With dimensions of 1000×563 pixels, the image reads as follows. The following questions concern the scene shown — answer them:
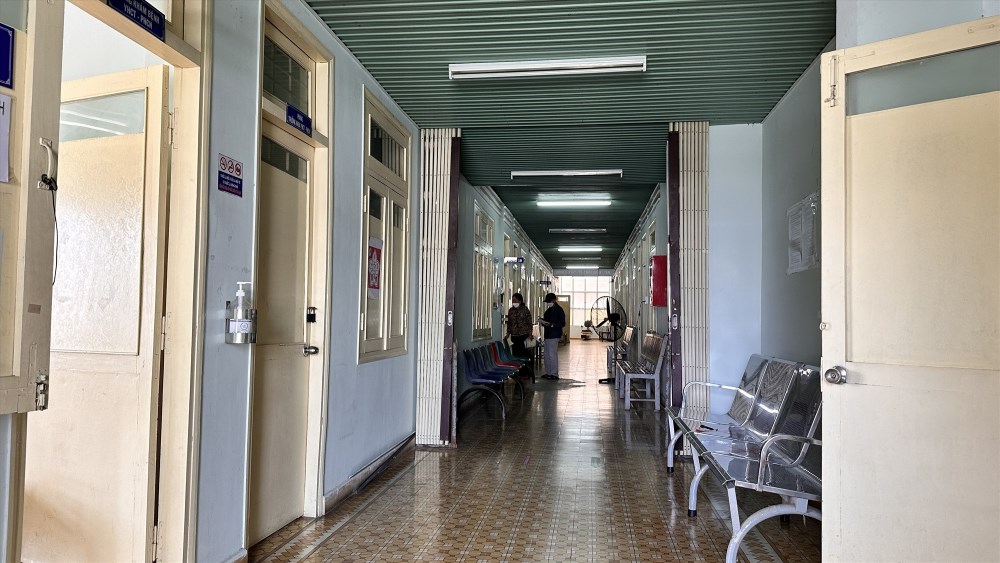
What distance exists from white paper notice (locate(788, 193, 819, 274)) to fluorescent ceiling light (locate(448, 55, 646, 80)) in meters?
1.38

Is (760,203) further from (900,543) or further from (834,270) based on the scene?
(900,543)

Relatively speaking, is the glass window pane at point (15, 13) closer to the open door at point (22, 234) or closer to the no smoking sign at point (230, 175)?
the open door at point (22, 234)

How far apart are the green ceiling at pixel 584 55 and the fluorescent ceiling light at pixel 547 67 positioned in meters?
0.05

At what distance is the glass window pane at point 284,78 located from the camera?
319 centimetres

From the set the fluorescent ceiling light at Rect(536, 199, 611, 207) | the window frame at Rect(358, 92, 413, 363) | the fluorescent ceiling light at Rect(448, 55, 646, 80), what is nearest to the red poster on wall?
the window frame at Rect(358, 92, 413, 363)

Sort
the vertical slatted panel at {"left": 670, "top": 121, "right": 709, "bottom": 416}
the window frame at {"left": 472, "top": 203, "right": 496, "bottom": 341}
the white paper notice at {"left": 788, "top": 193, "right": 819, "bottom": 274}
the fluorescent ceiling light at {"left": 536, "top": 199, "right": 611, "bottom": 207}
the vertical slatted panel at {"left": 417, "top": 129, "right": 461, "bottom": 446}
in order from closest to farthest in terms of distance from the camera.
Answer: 1. the white paper notice at {"left": 788, "top": 193, "right": 819, "bottom": 274}
2. the vertical slatted panel at {"left": 670, "top": 121, "right": 709, "bottom": 416}
3. the vertical slatted panel at {"left": 417, "top": 129, "right": 461, "bottom": 446}
4. the window frame at {"left": 472, "top": 203, "right": 496, "bottom": 341}
5. the fluorescent ceiling light at {"left": 536, "top": 199, "right": 611, "bottom": 207}

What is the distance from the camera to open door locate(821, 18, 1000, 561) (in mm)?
2170

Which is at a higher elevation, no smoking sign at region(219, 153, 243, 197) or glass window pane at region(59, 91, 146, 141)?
glass window pane at region(59, 91, 146, 141)

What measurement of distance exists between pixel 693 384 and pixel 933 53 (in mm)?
3155

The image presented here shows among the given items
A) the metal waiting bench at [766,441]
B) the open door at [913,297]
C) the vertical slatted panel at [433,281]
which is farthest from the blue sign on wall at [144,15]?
the vertical slatted panel at [433,281]

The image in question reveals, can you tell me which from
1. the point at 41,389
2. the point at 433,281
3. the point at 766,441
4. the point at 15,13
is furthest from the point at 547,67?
the point at 41,389

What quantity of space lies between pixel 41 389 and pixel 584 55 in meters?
3.40

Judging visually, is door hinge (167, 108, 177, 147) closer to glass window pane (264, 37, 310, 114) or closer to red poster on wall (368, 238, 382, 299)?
glass window pane (264, 37, 310, 114)

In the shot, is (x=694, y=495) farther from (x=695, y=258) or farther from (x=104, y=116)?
(x=104, y=116)
